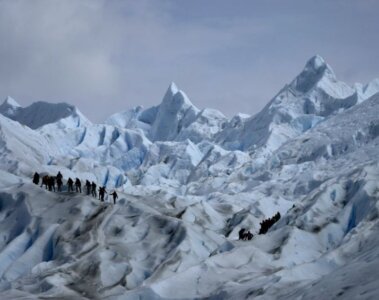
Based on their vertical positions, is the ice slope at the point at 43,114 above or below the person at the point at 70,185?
above

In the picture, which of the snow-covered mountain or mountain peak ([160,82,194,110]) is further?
mountain peak ([160,82,194,110])

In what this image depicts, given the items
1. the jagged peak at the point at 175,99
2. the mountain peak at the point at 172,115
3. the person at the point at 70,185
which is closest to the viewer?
the person at the point at 70,185

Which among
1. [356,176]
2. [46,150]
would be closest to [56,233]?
[356,176]

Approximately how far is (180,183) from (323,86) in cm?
2916

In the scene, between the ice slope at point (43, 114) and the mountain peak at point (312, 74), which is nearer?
the mountain peak at point (312, 74)

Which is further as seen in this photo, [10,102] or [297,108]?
[10,102]

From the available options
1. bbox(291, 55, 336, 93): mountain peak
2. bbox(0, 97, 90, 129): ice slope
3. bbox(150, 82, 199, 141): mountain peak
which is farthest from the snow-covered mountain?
bbox(150, 82, 199, 141): mountain peak

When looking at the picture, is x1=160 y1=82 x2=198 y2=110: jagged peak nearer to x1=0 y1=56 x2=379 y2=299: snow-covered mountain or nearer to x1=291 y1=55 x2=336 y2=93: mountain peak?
x1=291 y1=55 x2=336 y2=93: mountain peak

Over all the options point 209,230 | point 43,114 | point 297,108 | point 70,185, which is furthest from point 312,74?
point 209,230

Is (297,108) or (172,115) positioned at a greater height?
(172,115)

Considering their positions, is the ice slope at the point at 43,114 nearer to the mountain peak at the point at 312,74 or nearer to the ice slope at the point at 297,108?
the ice slope at the point at 297,108

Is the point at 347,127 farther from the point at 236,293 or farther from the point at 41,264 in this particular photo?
the point at 236,293

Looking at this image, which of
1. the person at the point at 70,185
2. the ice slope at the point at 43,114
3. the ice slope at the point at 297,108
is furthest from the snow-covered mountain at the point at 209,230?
the ice slope at the point at 43,114

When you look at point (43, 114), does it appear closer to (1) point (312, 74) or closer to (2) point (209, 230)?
(1) point (312, 74)
